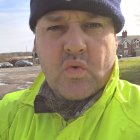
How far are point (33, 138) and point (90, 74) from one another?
1.63 feet

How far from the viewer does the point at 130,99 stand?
197 centimetres

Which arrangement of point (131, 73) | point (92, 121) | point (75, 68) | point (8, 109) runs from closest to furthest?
point (75, 68) < point (92, 121) < point (8, 109) < point (131, 73)

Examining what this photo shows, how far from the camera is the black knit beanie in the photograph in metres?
1.96

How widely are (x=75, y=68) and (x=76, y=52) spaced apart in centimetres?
8

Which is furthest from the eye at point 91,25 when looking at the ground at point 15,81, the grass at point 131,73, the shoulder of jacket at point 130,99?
the ground at point 15,81

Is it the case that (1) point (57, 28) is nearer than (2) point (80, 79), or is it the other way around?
(2) point (80, 79)

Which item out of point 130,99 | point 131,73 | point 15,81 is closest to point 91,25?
point 130,99

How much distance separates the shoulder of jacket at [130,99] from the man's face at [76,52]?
12 centimetres

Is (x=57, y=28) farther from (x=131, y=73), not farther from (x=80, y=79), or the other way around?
(x=131, y=73)

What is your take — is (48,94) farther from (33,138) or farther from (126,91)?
(126,91)

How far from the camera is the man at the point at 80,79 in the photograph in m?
1.84

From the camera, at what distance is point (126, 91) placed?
2051 mm

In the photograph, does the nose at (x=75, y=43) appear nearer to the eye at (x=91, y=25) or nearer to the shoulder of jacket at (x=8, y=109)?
the eye at (x=91, y=25)

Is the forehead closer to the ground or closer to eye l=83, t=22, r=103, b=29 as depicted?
eye l=83, t=22, r=103, b=29
